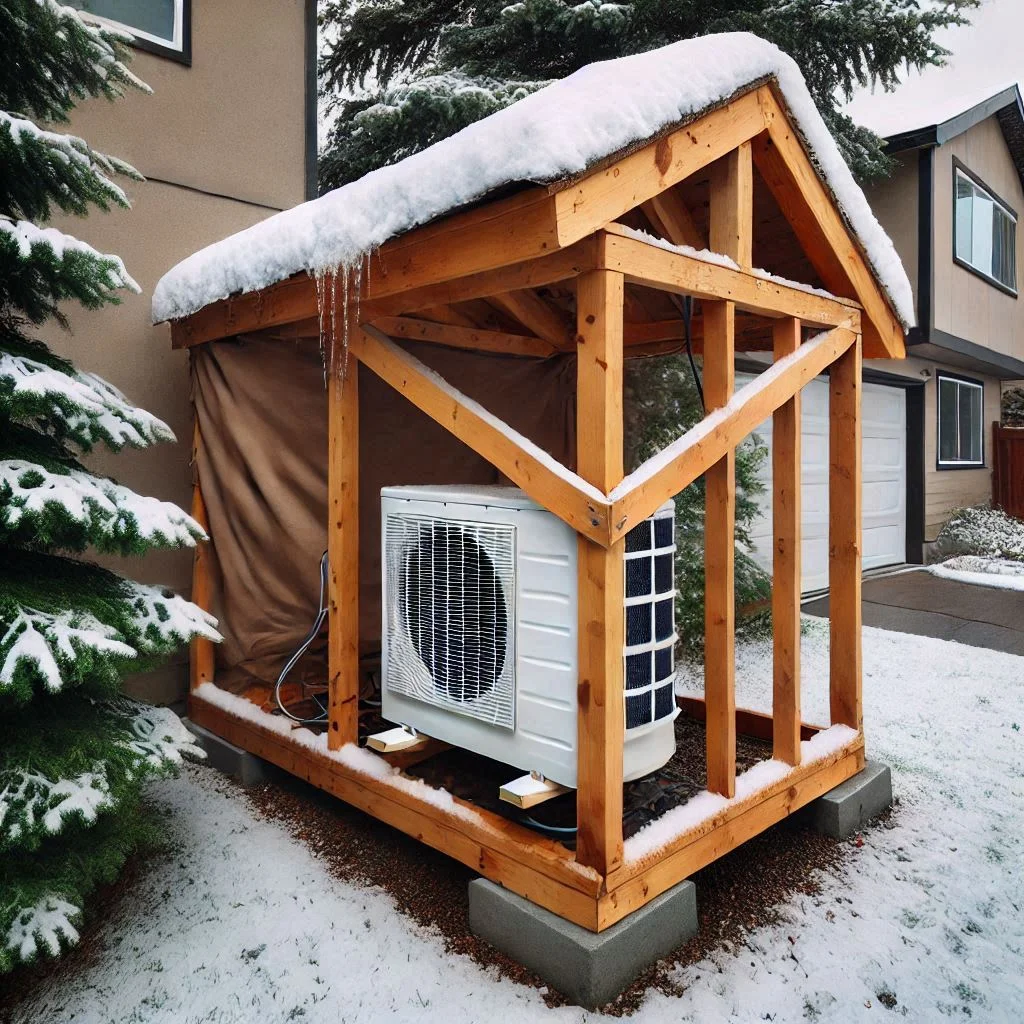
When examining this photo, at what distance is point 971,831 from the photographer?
2807 millimetres

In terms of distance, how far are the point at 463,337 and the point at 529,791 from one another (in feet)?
6.72

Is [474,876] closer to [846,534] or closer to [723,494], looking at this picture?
[723,494]

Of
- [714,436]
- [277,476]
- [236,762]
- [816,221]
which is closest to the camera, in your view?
[714,436]

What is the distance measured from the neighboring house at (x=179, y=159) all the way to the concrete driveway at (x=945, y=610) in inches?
200

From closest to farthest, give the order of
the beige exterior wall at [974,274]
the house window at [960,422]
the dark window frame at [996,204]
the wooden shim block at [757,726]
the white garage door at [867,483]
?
the wooden shim block at [757,726] → the white garage door at [867,483] → the beige exterior wall at [974,274] → the dark window frame at [996,204] → the house window at [960,422]

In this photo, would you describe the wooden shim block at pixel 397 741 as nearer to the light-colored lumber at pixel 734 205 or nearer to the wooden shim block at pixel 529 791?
the wooden shim block at pixel 529 791

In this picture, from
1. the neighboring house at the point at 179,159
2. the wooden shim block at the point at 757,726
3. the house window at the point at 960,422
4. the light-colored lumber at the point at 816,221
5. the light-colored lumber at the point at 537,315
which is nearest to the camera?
the light-colored lumber at the point at 816,221

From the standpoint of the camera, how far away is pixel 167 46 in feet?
13.0

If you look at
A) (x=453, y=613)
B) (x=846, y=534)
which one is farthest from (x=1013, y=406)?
(x=453, y=613)

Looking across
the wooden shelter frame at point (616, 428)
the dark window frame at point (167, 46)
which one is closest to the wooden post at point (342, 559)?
the wooden shelter frame at point (616, 428)

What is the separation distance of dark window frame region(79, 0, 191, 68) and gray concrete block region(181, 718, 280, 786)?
11.1ft

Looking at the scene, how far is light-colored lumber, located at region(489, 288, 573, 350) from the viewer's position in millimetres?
3415

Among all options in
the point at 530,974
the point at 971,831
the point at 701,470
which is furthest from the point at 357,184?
the point at 971,831

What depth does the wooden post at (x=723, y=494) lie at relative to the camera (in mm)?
2322
